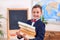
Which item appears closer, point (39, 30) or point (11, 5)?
point (39, 30)

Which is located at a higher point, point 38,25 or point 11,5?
point 11,5

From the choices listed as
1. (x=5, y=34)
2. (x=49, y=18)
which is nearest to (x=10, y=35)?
(x=5, y=34)

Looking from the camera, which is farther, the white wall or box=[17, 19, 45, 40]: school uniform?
the white wall

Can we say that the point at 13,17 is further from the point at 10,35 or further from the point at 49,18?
the point at 49,18

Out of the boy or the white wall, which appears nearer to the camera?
the boy

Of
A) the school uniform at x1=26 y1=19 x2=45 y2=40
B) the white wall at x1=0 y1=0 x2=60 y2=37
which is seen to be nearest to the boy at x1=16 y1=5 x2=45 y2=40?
the school uniform at x1=26 y1=19 x2=45 y2=40

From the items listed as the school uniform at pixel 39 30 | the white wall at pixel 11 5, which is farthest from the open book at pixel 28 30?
the white wall at pixel 11 5

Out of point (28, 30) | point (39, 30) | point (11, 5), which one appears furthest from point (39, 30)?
point (11, 5)

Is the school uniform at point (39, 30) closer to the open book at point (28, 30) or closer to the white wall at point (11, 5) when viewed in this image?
the open book at point (28, 30)

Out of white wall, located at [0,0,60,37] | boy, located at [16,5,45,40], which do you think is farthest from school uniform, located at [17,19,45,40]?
white wall, located at [0,0,60,37]

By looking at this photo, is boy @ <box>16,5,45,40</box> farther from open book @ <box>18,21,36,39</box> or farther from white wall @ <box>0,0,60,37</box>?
white wall @ <box>0,0,60,37</box>

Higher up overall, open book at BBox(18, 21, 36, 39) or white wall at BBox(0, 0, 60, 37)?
white wall at BBox(0, 0, 60, 37)

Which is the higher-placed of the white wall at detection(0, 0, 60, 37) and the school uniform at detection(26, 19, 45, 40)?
the white wall at detection(0, 0, 60, 37)

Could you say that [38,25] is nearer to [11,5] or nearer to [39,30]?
[39,30]
